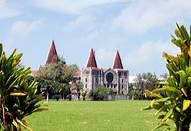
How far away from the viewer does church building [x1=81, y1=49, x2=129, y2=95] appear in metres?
147

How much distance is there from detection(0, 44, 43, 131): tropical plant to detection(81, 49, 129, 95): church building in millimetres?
135522

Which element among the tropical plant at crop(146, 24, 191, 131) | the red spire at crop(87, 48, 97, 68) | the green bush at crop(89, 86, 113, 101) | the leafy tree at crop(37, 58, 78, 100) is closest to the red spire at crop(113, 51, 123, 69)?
the red spire at crop(87, 48, 97, 68)

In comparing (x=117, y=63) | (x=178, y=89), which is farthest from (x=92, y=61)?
(x=178, y=89)

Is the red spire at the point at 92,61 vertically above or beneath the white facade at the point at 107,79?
above

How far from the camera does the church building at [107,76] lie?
147 m

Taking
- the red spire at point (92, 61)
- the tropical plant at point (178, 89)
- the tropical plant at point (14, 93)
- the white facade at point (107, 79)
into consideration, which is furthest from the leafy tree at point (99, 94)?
the tropical plant at point (178, 89)

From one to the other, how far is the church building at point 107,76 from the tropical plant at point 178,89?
13674cm

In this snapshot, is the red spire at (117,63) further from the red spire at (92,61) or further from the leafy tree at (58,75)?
the leafy tree at (58,75)

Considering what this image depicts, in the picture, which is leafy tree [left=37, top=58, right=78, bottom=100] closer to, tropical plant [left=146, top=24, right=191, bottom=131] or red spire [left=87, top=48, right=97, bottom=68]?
red spire [left=87, top=48, right=97, bottom=68]

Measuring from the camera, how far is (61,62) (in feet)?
370

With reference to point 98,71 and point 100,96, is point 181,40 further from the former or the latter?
point 98,71

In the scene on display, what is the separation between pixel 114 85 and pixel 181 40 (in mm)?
143472

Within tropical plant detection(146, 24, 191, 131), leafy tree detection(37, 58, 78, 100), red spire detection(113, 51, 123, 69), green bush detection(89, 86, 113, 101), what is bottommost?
tropical plant detection(146, 24, 191, 131)

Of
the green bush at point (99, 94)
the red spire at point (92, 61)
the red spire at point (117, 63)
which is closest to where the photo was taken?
the green bush at point (99, 94)
